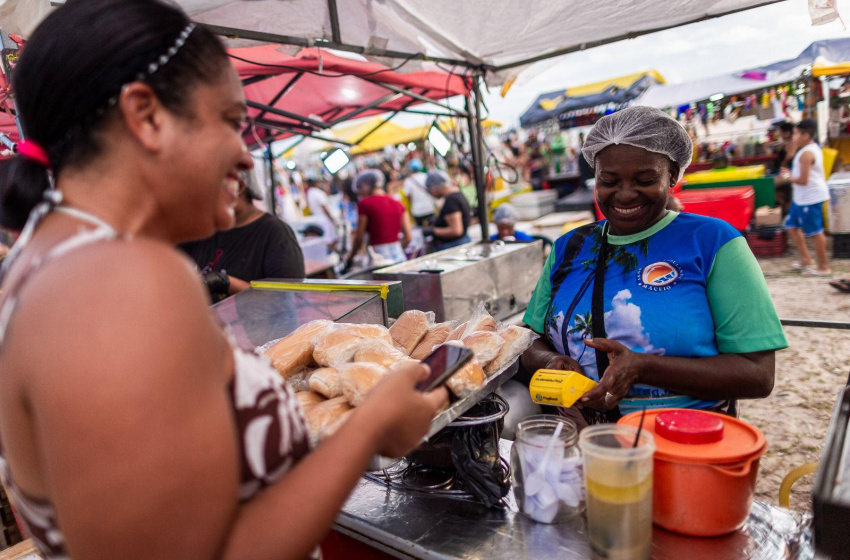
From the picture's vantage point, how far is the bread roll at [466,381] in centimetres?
139

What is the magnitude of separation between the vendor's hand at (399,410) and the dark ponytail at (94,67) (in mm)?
529

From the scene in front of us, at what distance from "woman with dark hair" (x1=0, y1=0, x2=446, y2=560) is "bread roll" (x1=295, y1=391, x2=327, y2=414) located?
56cm

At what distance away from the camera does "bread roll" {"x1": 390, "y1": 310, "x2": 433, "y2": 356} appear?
1.86 meters

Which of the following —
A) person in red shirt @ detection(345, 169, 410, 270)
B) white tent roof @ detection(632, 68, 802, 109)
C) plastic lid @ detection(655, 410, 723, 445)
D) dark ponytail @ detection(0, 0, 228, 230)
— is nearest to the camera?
dark ponytail @ detection(0, 0, 228, 230)

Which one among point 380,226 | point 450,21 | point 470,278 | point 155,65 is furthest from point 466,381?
point 380,226

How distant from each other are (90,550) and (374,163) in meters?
18.8

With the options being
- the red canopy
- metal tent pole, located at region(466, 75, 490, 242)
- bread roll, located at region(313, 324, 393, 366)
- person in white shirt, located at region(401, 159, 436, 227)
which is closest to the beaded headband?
bread roll, located at region(313, 324, 393, 366)

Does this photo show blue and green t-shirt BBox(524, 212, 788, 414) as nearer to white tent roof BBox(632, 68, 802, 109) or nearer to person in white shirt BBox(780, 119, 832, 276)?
person in white shirt BBox(780, 119, 832, 276)

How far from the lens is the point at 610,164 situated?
1954mm

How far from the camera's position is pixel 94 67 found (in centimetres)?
73

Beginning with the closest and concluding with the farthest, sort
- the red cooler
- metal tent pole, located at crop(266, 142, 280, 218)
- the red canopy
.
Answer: the red canopy, metal tent pole, located at crop(266, 142, 280, 218), the red cooler

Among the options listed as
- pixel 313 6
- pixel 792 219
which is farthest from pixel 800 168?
pixel 313 6

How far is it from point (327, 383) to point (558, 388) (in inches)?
24.6

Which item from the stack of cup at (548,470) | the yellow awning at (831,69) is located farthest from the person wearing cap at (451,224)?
the yellow awning at (831,69)
